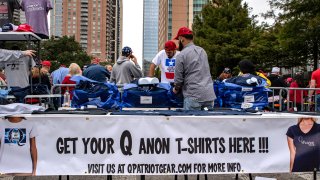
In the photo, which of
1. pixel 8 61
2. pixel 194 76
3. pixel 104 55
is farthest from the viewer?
pixel 104 55

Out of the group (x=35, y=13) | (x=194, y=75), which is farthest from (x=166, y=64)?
(x=35, y=13)

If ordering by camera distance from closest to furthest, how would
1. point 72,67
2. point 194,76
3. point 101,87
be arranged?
point 194,76
point 101,87
point 72,67

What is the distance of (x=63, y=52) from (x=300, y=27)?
149ft

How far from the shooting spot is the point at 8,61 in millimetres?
8078

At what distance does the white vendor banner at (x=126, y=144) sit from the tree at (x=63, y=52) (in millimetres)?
59391

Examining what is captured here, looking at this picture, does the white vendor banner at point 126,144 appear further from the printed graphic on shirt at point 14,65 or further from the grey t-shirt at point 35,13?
the grey t-shirt at point 35,13

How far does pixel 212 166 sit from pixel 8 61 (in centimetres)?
523

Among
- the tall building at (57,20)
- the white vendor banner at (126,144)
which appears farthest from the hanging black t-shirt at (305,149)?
the tall building at (57,20)

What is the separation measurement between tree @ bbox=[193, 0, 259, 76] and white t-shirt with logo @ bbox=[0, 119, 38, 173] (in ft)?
111

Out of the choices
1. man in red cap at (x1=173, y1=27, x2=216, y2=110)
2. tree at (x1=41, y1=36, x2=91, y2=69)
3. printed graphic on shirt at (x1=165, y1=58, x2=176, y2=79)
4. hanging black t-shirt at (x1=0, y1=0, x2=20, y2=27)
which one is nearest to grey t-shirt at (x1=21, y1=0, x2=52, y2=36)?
hanging black t-shirt at (x1=0, y1=0, x2=20, y2=27)

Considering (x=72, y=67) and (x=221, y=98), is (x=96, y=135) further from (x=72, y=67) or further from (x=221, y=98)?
(x=72, y=67)

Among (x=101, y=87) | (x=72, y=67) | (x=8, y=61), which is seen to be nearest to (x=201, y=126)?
(x=101, y=87)

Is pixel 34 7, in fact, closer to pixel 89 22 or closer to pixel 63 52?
pixel 63 52

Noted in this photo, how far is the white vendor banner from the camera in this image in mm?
4301
